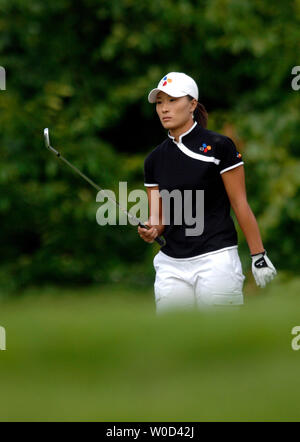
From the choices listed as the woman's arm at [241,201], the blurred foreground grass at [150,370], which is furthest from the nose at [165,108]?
the blurred foreground grass at [150,370]

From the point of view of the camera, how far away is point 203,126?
5.66m

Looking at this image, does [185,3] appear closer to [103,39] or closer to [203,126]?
[103,39]

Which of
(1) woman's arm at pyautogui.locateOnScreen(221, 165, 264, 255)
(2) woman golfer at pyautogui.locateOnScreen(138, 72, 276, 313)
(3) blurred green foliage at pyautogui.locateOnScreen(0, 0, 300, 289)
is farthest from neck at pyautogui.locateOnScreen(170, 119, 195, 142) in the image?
(3) blurred green foliage at pyautogui.locateOnScreen(0, 0, 300, 289)

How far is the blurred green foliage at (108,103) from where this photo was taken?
1144 centimetres

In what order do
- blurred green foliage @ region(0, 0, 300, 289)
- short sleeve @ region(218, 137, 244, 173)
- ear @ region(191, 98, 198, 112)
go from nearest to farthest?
short sleeve @ region(218, 137, 244, 173) → ear @ region(191, 98, 198, 112) → blurred green foliage @ region(0, 0, 300, 289)

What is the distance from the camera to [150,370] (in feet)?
7.47

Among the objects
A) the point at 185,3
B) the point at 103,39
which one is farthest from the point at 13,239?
the point at 185,3

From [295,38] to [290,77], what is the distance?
0.50 m

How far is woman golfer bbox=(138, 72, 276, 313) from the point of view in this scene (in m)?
5.27

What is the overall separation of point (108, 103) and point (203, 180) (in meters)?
7.49

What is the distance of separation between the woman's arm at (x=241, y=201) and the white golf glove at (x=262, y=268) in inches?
1.5

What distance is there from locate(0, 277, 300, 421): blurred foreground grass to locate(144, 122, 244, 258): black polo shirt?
8.91 ft

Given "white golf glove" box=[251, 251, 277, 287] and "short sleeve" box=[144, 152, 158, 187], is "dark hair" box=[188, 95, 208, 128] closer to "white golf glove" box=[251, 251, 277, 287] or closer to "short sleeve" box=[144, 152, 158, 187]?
"short sleeve" box=[144, 152, 158, 187]

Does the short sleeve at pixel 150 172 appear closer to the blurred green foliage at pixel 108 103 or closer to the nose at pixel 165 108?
the nose at pixel 165 108
